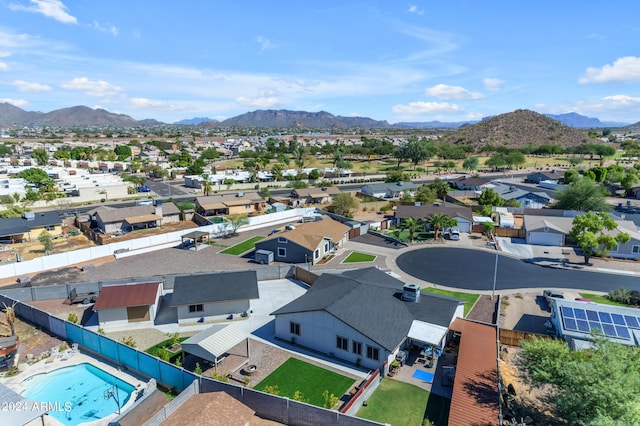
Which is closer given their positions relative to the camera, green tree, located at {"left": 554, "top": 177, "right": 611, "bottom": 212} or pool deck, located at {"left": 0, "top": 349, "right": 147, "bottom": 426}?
pool deck, located at {"left": 0, "top": 349, "right": 147, "bottom": 426}

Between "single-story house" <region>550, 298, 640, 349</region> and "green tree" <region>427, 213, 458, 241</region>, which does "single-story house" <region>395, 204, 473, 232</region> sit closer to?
"green tree" <region>427, 213, 458, 241</region>

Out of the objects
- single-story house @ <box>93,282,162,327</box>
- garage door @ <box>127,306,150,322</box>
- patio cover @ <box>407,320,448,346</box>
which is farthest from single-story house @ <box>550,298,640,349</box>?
garage door @ <box>127,306,150,322</box>

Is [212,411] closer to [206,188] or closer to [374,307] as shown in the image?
[374,307]

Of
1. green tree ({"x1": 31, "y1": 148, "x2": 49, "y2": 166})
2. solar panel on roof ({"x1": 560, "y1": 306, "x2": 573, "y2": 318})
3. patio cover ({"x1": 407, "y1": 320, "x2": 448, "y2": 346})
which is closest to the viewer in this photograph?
patio cover ({"x1": 407, "y1": 320, "x2": 448, "y2": 346})

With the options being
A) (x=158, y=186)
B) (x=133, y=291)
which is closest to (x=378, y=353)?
(x=133, y=291)

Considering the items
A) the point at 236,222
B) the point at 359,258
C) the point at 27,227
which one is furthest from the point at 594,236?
the point at 27,227

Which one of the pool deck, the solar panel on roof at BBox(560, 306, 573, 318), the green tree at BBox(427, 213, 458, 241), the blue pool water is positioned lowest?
the blue pool water

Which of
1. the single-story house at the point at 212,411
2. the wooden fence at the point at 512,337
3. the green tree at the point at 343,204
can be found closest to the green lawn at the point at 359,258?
the green tree at the point at 343,204
